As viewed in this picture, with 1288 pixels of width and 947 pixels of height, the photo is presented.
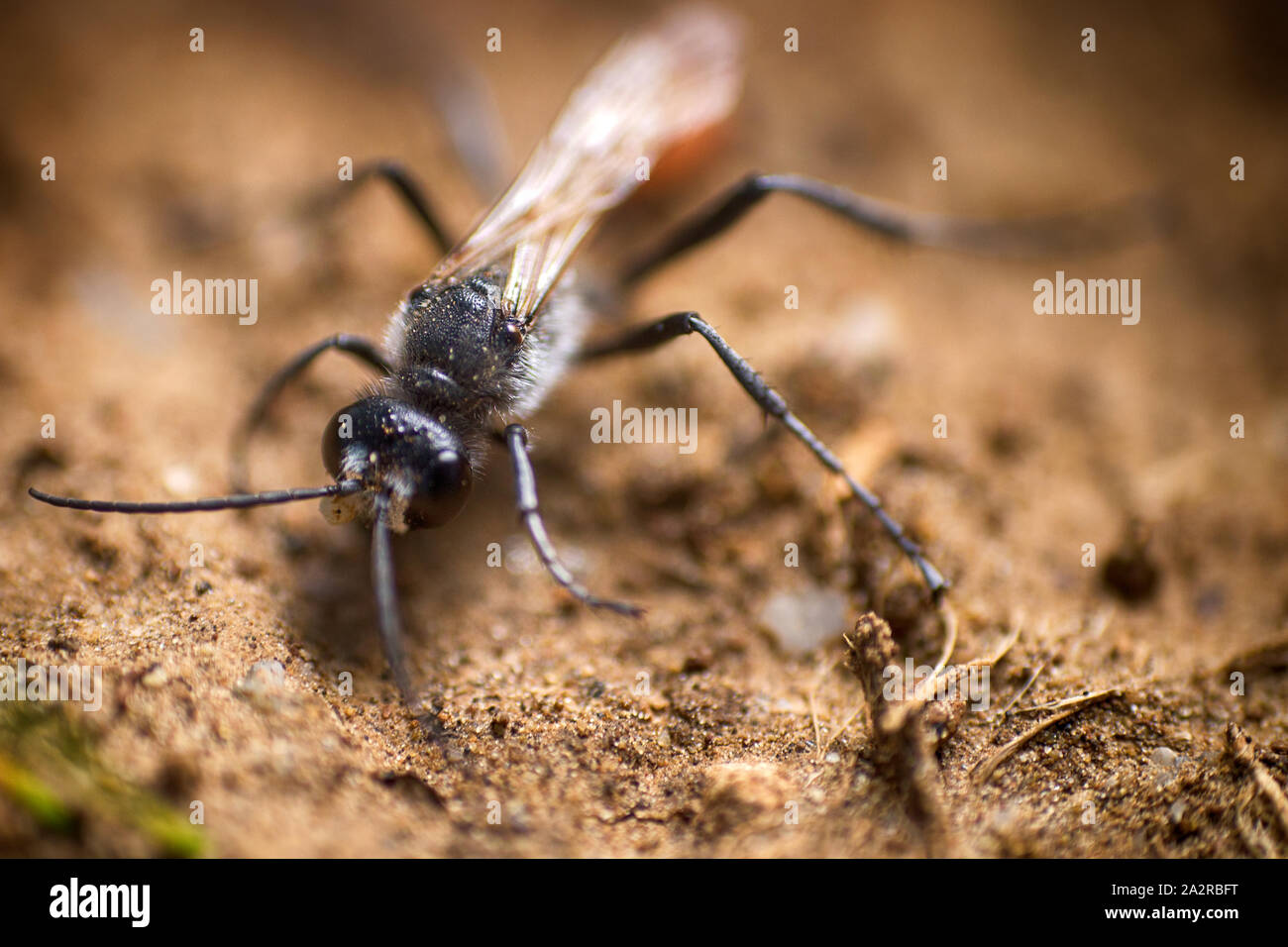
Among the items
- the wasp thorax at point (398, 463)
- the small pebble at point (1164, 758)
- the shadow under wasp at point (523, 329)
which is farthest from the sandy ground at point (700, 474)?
the wasp thorax at point (398, 463)

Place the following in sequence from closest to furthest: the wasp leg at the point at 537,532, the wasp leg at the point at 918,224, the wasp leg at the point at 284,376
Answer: the wasp leg at the point at 537,532, the wasp leg at the point at 284,376, the wasp leg at the point at 918,224
